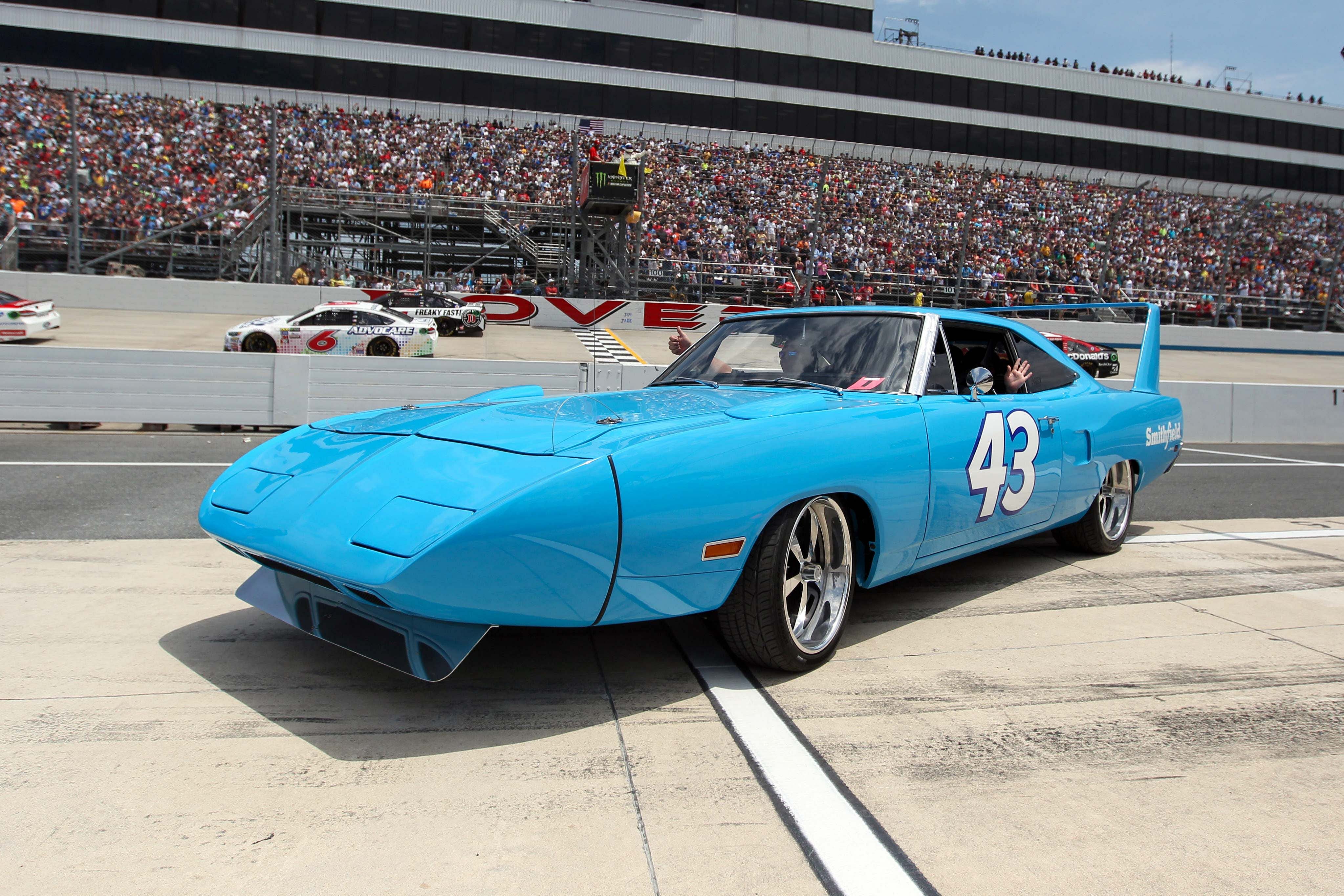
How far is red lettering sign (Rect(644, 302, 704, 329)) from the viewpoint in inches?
1059

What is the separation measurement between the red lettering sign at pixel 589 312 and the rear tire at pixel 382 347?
966 centimetres

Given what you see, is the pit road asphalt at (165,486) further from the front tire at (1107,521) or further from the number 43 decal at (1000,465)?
the number 43 decal at (1000,465)

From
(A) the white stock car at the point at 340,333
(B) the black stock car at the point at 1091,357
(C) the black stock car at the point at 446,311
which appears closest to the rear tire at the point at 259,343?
(A) the white stock car at the point at 340,333

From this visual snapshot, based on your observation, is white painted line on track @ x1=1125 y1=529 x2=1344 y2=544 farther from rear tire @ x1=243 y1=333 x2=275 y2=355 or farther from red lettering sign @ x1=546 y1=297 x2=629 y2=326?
red lettering sign @ x1=546 y1=297 x2=629 y2=326

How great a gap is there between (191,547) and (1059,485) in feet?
14.1

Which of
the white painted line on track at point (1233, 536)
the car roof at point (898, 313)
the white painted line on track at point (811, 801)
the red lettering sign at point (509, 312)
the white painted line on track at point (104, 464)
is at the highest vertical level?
the red lettering sign at point (509, 312)

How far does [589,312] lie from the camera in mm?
27156

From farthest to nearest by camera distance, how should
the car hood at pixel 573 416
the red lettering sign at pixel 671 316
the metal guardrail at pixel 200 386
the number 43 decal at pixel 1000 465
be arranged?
1. the red lettering sign at pixel 671 316
2. the metal guardrail at pixel 200 386
3. the number 43 decal at pixel 1000 465
4. the car hood at pixel 573 416

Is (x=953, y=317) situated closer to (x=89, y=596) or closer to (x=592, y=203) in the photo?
(x=89, y=596)

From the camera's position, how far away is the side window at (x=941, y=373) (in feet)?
12.3

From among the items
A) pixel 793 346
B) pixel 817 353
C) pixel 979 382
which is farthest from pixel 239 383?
pixel 979 382

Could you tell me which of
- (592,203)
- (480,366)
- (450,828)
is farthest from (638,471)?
(592,203)

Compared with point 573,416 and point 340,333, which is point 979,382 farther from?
point 340,333

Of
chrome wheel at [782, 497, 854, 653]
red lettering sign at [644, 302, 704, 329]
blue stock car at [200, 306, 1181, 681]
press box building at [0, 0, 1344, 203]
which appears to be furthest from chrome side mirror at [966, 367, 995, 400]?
press box building at [0, 0, 1344, 203]
